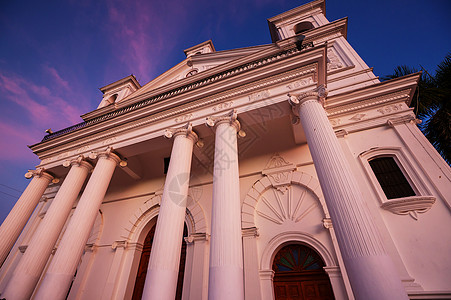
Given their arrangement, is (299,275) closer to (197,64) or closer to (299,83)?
(299,83)

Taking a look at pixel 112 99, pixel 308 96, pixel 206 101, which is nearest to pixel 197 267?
pixel 206 101

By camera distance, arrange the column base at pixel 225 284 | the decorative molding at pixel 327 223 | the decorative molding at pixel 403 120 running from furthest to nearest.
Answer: the decorative molding at pixel 403 120 < the decorative molding at pixel 327 223 < the column base at pixel 225 284

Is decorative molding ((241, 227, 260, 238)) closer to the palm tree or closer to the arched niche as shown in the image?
the arched niche

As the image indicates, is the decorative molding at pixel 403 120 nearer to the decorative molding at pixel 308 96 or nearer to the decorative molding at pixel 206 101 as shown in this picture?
the decorative molding at pixel 308 96

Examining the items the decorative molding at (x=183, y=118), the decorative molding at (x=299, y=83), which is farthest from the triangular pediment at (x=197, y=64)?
the decorative molding at (x=299, y=83)

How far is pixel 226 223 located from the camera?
445cm

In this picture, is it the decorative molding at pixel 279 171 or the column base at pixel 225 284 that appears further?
the decorative molding at pixel 279 171

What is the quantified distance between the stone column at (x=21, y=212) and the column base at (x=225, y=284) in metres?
9.18

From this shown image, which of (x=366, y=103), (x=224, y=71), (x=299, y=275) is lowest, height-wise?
(x=299, y=275)

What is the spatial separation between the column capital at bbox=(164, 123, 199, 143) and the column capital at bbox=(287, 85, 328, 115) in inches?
130

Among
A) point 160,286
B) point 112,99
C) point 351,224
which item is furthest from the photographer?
point 112,99

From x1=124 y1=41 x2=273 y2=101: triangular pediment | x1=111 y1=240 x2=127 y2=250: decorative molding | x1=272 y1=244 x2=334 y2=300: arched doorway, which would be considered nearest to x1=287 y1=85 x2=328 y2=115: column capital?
x1=272 y1=244 x2=334 y2=300: arched doorway

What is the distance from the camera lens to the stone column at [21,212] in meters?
7.73

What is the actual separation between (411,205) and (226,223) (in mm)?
4925
